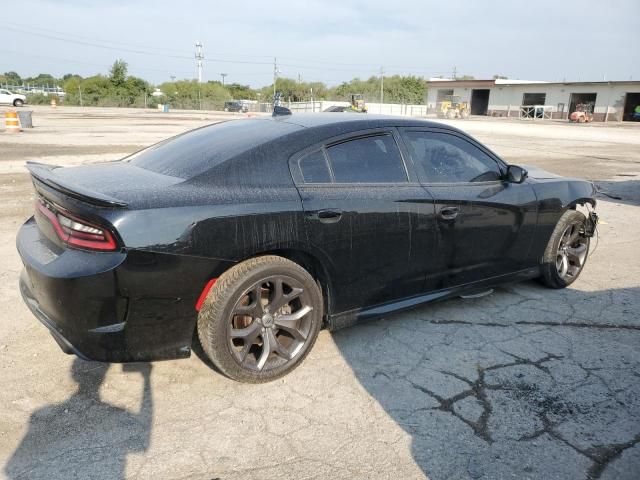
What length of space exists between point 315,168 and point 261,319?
1002 millimetres

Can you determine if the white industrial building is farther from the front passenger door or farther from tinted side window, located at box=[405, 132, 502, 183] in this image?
tinted side window, located at box=[405, 132, 502, 183]

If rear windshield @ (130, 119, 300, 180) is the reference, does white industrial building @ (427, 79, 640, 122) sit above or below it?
above

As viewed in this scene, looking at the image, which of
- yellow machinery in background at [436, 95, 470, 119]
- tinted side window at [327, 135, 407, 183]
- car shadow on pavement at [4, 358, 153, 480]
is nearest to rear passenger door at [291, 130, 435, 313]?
tinted side window at [327, 135, 407, 183]

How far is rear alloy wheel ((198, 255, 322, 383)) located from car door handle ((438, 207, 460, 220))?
1.10 meters

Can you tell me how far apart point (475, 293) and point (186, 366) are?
91.6 inches

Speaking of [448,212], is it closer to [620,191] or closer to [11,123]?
[620,191]

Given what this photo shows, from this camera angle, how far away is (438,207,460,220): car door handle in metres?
3.73

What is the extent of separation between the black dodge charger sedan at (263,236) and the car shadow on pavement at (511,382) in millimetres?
310

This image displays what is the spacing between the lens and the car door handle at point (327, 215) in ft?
10.4

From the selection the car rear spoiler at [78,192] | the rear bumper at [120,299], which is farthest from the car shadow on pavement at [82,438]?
the car rear spoiler at [78,192]

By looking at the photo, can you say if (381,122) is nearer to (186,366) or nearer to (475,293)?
(475,293)

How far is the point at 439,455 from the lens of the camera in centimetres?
258

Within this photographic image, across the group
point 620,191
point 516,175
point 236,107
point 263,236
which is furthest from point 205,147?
point 236,107

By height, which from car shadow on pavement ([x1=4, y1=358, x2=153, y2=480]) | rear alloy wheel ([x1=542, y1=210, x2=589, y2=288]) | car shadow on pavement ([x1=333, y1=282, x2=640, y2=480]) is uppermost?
rear alloy wheel ([x1=542, y1=210, x2=589, y2=288])
